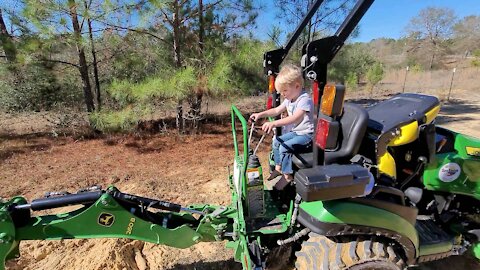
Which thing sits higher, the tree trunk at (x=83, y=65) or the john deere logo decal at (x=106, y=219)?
the tree trunk at (x=83, y=65)

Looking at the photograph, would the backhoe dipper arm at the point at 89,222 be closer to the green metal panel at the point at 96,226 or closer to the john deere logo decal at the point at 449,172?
the green metal panel at the point at 96,226

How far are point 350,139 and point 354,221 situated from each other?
50 cm

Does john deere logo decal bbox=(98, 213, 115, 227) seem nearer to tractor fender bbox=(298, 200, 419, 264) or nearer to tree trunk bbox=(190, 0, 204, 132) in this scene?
tractor fender bbox=(298, 200, 419, 264)

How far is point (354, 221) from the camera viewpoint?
6.64 ft

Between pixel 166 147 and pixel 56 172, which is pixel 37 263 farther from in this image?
pixel 166 147

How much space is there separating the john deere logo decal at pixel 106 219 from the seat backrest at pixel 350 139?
1420mm

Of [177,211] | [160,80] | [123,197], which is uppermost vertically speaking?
[160,80]

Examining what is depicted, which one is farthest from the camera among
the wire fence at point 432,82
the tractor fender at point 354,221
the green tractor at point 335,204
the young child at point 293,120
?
the wire fence at point 432,82

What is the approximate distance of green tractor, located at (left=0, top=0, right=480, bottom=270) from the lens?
183 cm

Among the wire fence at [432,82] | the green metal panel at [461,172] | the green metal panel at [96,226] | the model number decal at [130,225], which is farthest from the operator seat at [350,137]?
the wire fence at [432,82]

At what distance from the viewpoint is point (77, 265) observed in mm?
2857

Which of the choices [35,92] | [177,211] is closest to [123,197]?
[177,211]

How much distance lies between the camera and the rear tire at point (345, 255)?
200 centimetres

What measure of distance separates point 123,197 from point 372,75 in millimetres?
15877
